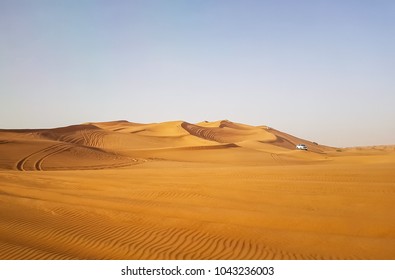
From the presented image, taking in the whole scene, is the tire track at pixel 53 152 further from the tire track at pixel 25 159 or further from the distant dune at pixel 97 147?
the tire track at pixel 25 159

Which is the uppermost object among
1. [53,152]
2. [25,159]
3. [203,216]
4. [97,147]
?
[97,147]

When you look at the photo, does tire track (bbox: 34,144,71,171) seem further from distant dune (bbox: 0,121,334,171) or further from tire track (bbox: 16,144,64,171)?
tire track (bbox: 16,144,64,171)

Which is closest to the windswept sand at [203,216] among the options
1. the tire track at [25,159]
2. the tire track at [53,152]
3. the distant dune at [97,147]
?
the tire track at [25,159]

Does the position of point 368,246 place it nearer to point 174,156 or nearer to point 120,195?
point 120,195

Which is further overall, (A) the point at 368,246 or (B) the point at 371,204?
(B) the point at 371,204

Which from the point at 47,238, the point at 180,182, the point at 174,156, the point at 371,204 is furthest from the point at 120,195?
the point at 174,156

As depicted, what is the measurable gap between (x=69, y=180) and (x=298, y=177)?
11.2m

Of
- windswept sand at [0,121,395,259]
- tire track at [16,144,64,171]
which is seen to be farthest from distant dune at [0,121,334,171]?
windswept sand at [0,121,395,259]

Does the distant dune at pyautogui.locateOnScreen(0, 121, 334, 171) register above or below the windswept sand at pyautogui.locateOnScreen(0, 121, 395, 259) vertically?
above

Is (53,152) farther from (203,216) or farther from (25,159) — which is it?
(203,216)

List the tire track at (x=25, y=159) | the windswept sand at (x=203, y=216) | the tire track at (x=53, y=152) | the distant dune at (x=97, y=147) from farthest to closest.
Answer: the distant dune at (x=97, y=147) → the tire track at (x=53, y=152) → the tire track at (x=25, y=159) → the windswept sand at (x=203, y=216)

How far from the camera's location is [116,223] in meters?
9.27

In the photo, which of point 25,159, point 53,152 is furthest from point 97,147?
point 25,159
